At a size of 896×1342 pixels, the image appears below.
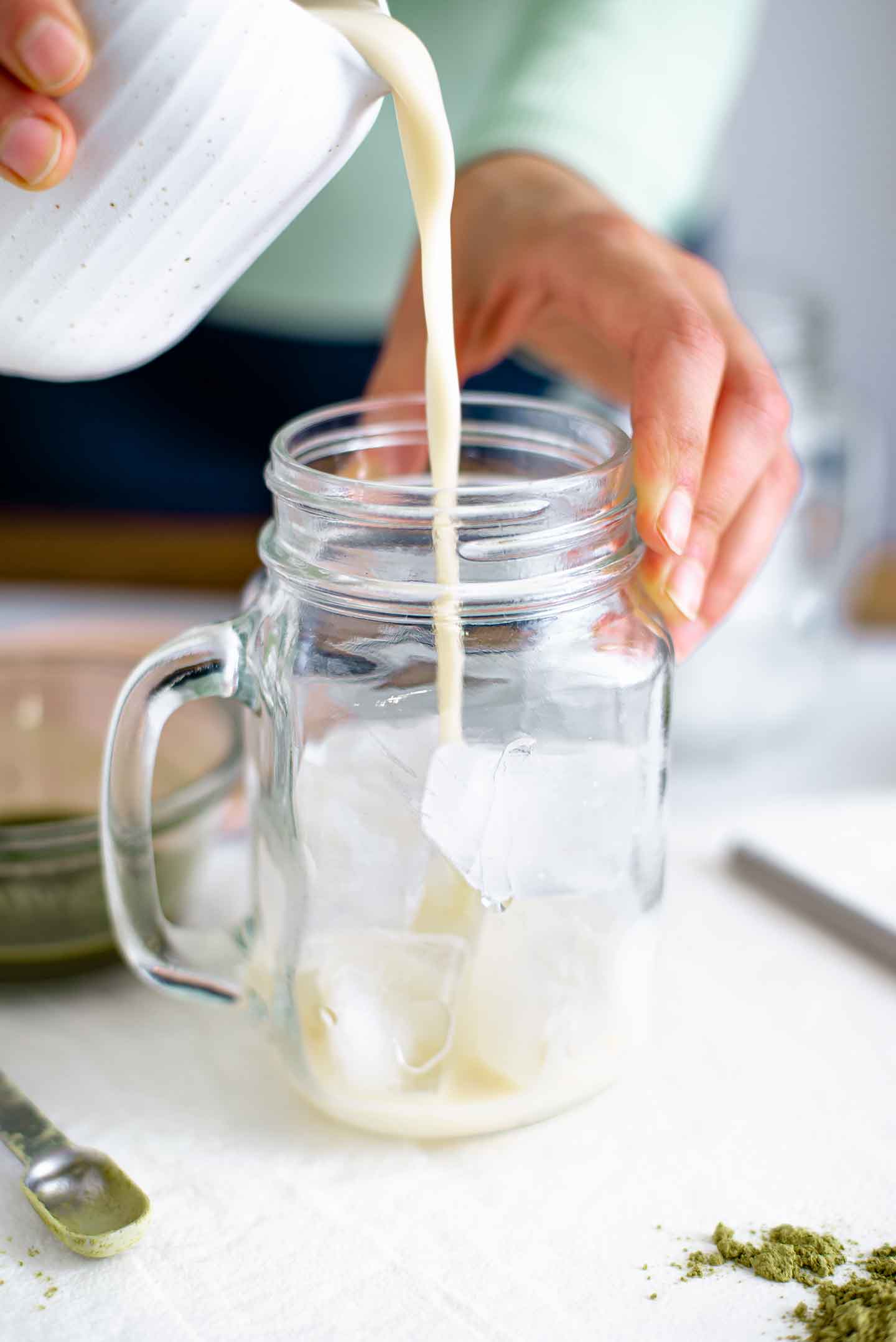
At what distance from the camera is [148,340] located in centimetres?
54

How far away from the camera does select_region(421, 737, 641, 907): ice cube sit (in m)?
0.55

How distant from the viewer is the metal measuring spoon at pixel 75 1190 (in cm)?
51

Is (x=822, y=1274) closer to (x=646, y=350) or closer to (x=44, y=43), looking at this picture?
(x=646, y=350)

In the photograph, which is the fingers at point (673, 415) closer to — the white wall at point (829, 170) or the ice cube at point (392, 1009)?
the ice cube at point (392, 1009)

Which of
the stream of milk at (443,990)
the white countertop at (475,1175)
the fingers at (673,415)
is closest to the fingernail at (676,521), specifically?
the fingers at (673,415)

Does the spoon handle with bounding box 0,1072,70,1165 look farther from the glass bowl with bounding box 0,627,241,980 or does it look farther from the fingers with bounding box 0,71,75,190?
A: the fingers with bounding box 0,71,75,190

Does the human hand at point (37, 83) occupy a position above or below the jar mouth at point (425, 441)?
above

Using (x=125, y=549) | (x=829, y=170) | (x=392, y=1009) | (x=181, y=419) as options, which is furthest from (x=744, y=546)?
(x=829, y=170)

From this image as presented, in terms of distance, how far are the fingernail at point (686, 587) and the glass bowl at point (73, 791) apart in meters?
0.27

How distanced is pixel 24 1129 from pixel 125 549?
1.07 m

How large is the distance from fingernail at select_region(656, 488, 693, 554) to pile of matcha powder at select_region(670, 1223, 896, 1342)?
0.95 ft

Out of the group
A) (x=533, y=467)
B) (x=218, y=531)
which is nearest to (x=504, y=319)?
(x=533, y=467)

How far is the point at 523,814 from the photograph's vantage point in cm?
56

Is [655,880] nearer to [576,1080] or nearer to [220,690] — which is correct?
[576,1080]
